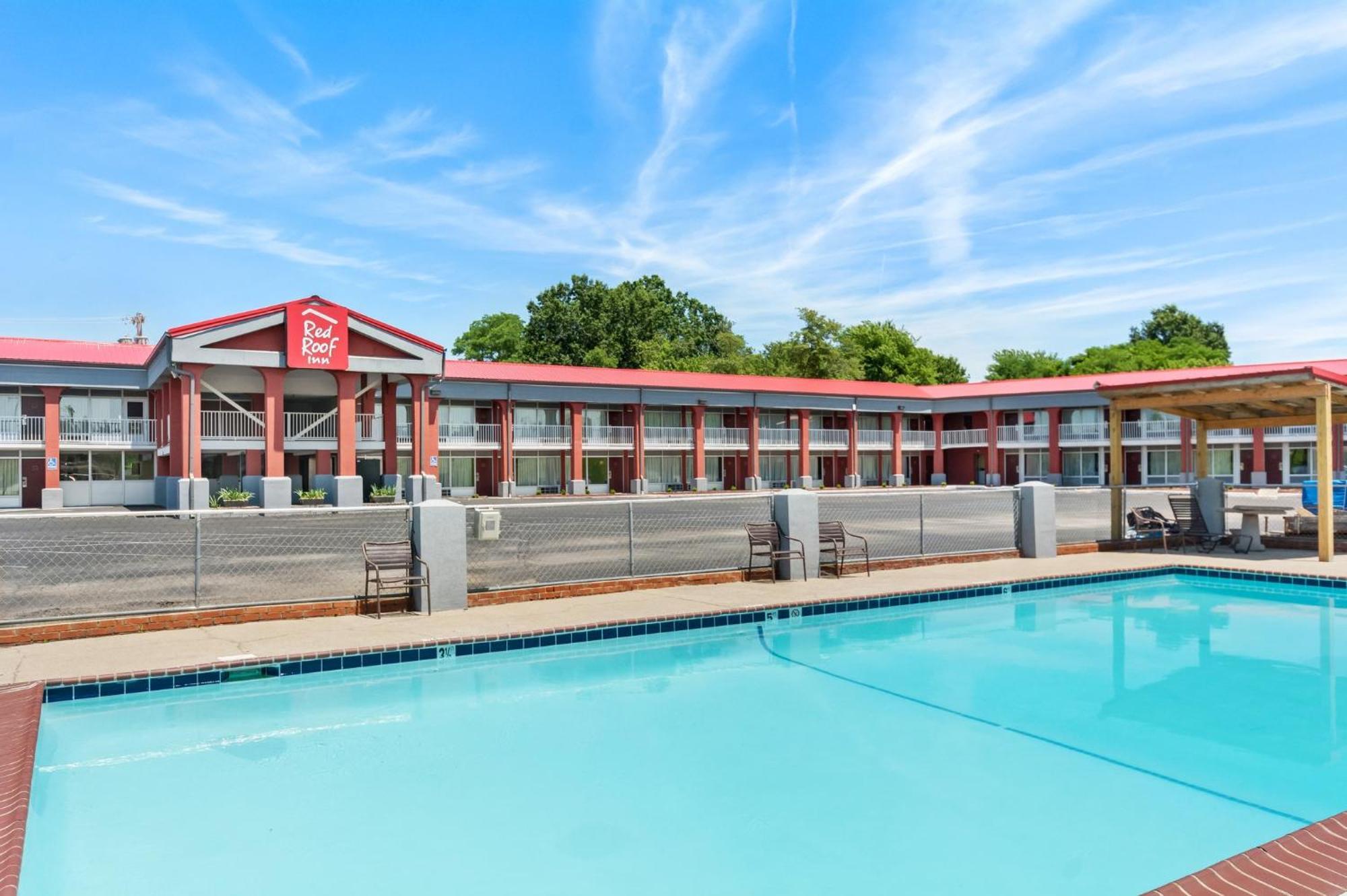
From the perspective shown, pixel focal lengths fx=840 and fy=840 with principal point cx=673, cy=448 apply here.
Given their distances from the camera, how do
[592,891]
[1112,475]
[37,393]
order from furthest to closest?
[37,393] < [1112,475] < [592,891]

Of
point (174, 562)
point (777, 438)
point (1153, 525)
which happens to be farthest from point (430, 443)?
point (1153, 525)

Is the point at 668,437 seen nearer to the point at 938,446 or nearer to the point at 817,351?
the point at 938,446

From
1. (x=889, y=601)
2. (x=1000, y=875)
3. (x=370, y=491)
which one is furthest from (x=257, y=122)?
(x=1000, y=875)

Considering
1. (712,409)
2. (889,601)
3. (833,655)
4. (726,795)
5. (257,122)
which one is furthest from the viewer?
(712,409)

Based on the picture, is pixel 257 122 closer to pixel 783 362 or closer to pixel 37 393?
pixel 37 393

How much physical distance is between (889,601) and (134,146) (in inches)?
881

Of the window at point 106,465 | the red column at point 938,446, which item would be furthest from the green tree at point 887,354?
the window at point 106,465

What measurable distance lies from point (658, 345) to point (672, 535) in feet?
169

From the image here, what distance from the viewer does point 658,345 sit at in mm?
69875

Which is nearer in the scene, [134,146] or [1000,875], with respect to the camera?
[1000,875]

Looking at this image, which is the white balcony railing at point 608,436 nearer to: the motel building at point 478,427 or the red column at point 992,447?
the motel building at point 478,427

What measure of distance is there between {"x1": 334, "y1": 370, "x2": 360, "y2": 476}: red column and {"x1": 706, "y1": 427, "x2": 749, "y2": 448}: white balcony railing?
66.1ft

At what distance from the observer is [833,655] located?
8820mm

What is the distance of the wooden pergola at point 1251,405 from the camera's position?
13.3 metres
